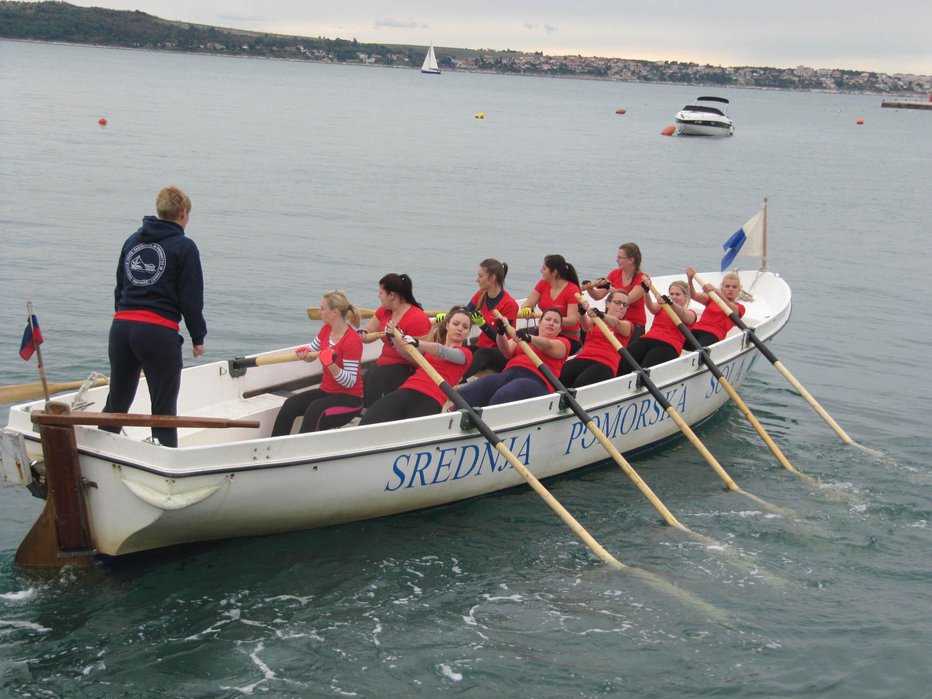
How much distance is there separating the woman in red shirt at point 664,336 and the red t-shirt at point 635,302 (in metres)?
0.18

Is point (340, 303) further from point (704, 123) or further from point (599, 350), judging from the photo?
point (704, 123)

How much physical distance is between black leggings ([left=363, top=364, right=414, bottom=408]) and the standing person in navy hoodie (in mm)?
2466

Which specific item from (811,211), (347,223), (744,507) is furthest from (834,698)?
(811,211)

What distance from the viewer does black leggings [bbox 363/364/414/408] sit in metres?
9.50

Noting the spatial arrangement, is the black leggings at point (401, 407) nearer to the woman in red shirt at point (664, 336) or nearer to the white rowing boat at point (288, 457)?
the white rowing boat at point (288, 457)

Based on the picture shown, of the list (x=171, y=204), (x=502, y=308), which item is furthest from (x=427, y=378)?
(x=171, y=204)

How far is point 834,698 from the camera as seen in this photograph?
7.05 m

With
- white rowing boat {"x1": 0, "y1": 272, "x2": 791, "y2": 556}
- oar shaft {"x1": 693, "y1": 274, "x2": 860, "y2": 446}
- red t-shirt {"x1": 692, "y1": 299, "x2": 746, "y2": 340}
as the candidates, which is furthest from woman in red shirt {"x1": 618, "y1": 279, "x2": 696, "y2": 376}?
red t-shirt {"x1": 692, "y1": 299, "x2": 746, "y2": 340}

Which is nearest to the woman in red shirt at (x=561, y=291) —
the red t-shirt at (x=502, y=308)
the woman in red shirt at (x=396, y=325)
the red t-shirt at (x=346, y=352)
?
the red t-shirt at (x=502, y=308)

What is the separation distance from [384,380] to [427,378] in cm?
73

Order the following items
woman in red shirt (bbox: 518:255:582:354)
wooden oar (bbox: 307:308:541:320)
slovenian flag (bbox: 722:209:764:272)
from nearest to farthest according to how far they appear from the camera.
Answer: wooden oar (bbox: 307:308:541:320)
woman in red shirt (bbox: 518:255:582:354)
slovenian flag (bbox: 722:209:764:272)

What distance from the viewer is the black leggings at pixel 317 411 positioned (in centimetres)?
879

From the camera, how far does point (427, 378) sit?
352 inches

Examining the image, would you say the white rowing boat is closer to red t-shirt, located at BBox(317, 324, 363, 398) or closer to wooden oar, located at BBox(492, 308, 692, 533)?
wooden oar, located at BBox(492, 308, 692, 533)
